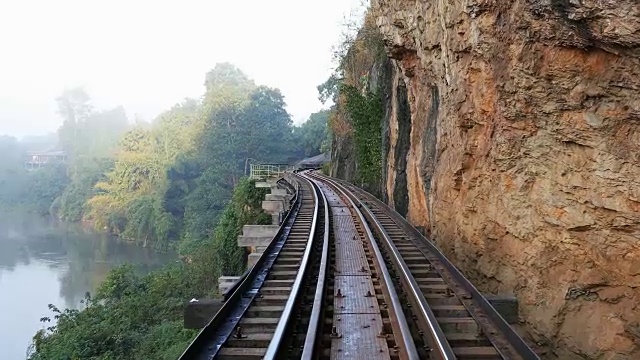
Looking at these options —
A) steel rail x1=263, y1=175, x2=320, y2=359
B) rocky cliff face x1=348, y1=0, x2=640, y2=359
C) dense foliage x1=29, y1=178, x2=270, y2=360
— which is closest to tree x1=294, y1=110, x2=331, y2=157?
dense foliage x1=29, y1=178, x2=270, y2=360

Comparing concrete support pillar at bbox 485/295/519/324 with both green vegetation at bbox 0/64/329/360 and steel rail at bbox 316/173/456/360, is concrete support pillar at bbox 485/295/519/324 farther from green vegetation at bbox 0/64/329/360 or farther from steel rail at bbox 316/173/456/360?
green vegetation at bbox 0/64/329/360

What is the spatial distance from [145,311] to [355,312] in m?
20.0

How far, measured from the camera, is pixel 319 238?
11164 millimetres

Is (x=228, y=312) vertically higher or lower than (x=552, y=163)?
lower

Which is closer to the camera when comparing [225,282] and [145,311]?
[225,282]

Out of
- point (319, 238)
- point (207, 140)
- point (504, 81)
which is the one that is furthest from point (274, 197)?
point (207, 140)

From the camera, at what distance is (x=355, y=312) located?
253 inches

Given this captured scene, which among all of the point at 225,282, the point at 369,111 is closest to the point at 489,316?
the point at 225,282

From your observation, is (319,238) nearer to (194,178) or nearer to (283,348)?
(283,348)

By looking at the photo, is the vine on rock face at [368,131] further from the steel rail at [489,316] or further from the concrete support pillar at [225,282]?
the concrete support pillar at [225,282]

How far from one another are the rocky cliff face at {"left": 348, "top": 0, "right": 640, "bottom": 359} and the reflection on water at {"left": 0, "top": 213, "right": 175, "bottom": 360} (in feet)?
84.6

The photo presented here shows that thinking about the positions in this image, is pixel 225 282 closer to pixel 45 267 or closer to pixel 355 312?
pixel 355 312

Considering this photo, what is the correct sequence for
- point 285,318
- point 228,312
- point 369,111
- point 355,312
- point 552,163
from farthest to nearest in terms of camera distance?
point 369,111 → point 552,163 → point 355,312 → point 228,312 → point 285,318

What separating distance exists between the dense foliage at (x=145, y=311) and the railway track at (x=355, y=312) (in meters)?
8.83
